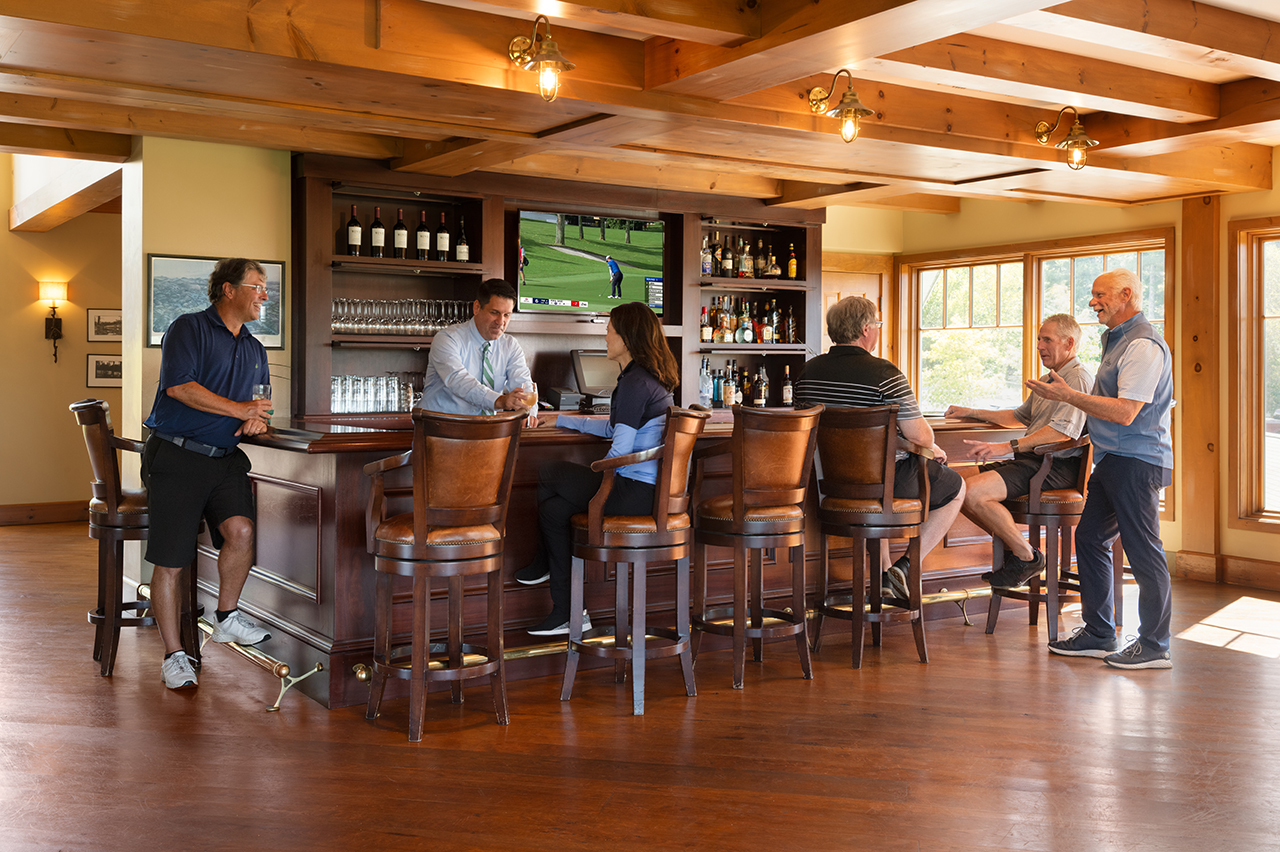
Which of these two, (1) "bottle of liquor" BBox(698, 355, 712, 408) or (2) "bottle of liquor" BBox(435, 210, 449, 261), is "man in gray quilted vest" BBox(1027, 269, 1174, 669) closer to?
(1) "bottle of liquor" BBox(698, 355, 712, 408)

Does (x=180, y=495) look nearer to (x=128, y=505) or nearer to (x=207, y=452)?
(x=207, y=452)

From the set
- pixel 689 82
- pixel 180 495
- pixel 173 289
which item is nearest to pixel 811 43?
pixel 689 82

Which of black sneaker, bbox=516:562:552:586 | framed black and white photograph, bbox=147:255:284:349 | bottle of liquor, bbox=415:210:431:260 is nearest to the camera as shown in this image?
black sneaker, bbox=516:562:552:586

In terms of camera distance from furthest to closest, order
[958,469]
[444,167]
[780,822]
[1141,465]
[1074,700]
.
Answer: [444,167], [958,469], [1141,465], [1074,700], [780,822]

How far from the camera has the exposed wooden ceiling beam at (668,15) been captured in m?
3.82

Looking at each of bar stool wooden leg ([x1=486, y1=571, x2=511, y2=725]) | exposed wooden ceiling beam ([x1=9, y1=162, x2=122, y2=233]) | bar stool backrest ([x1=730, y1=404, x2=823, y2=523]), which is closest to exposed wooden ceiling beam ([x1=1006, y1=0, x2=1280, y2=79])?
bar stool backrest ([x1=730, y1=404, x2=823, y2=523])

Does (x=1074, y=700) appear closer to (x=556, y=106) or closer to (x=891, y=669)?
(x=891, y=669)

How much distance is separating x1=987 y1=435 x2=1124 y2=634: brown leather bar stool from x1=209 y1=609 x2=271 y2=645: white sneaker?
353 cm

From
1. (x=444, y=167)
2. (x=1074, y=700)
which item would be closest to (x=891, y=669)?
(x=1074, y=700)

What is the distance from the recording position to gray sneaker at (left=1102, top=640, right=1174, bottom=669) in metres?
4.83

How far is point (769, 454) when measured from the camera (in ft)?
14.2

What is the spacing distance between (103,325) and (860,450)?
26.6 feet

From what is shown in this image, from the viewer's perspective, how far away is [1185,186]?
6.93 meters

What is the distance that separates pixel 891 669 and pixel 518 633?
166 centimetres
